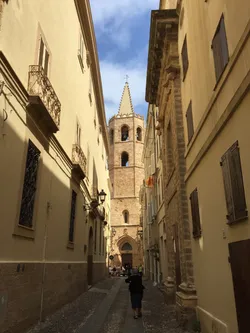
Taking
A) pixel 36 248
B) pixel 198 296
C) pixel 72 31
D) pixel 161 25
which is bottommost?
pixel 198 296

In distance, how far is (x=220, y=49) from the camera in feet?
20.1

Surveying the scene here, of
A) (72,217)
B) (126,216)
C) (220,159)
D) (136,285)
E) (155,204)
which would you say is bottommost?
(136,285)

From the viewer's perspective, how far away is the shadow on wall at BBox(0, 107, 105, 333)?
6.58m

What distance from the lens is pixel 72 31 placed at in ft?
45.2

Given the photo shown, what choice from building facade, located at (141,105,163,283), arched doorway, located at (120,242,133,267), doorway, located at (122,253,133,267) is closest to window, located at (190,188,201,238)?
building facade, located at (141,105,163,283)

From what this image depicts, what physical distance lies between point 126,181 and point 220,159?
50867mm

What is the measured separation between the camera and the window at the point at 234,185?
499cm

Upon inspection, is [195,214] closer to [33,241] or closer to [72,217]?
[33,241]

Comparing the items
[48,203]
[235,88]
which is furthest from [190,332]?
[235,88]

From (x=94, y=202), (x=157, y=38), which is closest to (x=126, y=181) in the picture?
(x=94, y=202)

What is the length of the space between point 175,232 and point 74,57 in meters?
8.79

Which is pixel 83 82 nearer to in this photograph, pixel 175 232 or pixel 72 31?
pixel 72 31

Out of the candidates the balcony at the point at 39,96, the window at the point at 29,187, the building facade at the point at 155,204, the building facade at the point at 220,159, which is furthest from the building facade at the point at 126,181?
the building facade at the point at 220,159

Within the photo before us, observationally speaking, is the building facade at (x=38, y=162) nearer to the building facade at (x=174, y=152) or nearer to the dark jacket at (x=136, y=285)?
the dark jacket at (x=136, y=285)
